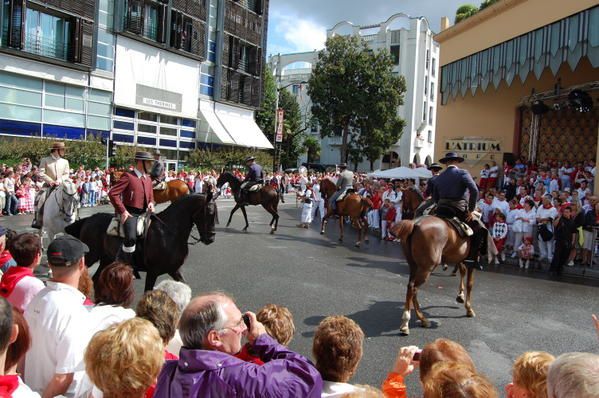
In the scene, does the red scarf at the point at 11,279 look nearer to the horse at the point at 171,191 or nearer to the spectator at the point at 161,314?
the spectator at the point at 161,314

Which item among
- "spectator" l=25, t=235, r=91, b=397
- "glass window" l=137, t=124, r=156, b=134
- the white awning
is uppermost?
the white awning

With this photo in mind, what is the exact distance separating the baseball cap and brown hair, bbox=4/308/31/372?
2.98ft

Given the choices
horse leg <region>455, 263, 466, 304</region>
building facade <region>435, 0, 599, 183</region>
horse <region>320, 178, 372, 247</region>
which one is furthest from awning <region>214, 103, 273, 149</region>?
horse leg <region>455, 263, 466, 304</region>

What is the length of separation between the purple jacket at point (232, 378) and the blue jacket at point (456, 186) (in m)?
6.36

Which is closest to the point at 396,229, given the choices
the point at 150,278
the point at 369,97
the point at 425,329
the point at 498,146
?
the point at 425,329

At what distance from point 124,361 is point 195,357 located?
36 centimetres

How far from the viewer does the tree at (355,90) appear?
45.8 meters

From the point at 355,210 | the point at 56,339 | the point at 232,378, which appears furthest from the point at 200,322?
the point at 355,210

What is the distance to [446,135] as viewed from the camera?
25.4 m

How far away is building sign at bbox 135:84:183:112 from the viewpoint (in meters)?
34.1

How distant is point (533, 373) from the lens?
2.78 metres

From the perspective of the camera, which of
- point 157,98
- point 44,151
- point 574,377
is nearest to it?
point 574,377

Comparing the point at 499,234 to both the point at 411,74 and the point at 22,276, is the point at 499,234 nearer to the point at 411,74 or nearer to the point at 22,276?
the point at 22,276

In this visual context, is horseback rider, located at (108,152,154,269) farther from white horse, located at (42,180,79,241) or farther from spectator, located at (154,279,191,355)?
spectator, located at (154,279,191,355)
